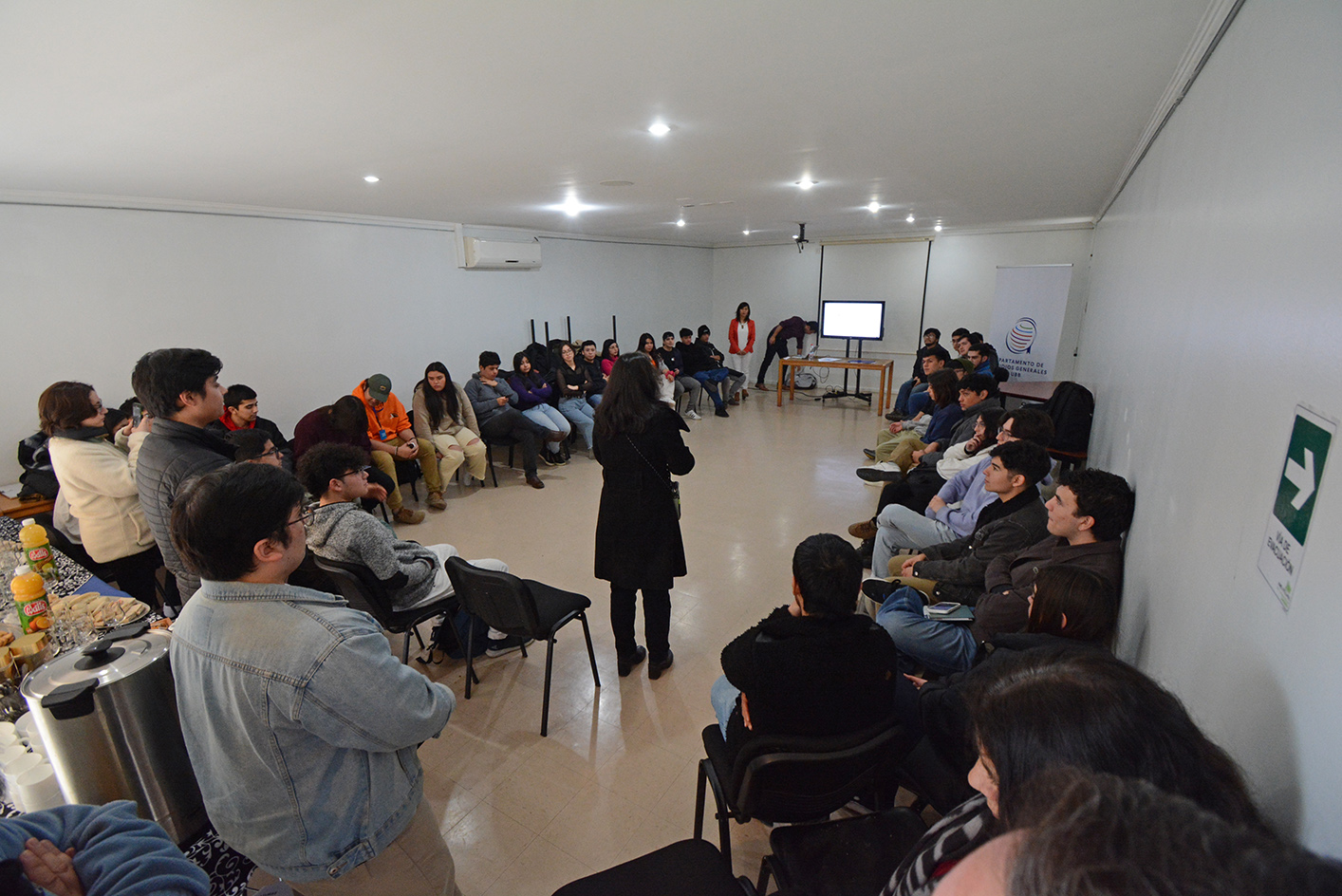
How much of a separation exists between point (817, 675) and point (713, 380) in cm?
736

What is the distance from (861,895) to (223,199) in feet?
18.7

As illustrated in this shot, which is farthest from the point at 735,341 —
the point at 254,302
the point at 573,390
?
the point at 254,302

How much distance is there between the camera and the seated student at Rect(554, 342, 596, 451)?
6180 mm

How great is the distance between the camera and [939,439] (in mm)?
4047

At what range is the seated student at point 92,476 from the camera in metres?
2.30

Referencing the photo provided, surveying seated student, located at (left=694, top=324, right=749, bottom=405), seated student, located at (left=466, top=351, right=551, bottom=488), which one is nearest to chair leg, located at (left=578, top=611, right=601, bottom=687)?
seated student, located at (left=466, top=351, right=551, bottom=488)

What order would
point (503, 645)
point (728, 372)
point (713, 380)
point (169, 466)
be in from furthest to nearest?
point (728, 372), point (713, 380), point (503, 645), point (169, 466)

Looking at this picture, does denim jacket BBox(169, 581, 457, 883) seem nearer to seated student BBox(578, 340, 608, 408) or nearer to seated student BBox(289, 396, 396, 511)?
seated student BBox(289, 396, 396, 511)

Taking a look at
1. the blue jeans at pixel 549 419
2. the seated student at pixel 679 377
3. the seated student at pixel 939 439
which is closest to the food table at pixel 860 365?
the seated student at pixel 679 377

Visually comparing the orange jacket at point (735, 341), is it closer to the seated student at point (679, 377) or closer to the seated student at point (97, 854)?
the seated student at point (679, 377)

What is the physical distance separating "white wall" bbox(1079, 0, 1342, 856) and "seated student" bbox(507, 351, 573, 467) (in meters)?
4.66

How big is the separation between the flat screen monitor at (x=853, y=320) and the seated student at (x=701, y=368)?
2320 mm

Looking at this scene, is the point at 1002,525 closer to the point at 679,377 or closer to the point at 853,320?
the point at 679,377

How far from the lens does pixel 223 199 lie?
440 cm
